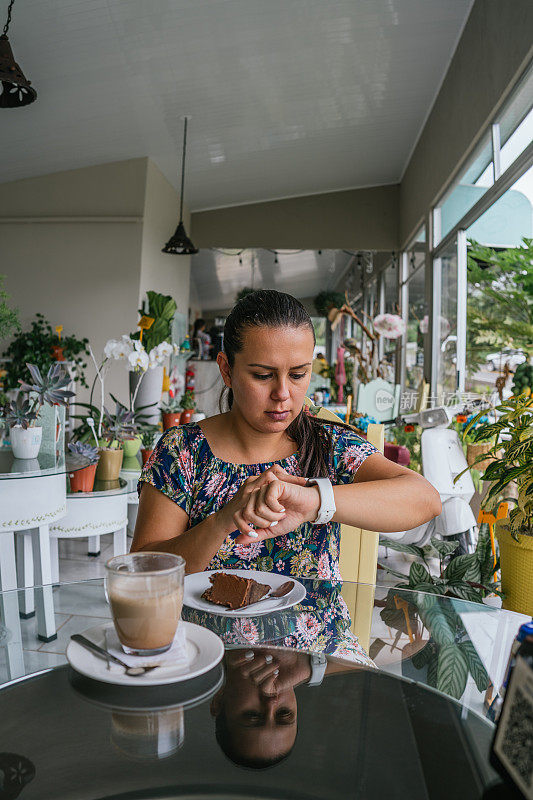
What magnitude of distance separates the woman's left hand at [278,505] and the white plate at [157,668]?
26cm

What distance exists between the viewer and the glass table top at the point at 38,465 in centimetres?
224

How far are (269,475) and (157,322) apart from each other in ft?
8.69

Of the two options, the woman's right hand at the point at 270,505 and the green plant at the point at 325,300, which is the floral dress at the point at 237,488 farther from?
the green plant at the point at 325,300

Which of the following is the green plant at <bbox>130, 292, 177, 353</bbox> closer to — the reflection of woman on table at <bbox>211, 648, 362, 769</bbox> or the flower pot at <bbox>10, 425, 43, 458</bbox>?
the flower pot at <bbox>10, 425, 43, 458</bbox>

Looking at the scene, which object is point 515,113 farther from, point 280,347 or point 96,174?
point 96,174

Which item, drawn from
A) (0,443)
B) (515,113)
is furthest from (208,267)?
(0,443)

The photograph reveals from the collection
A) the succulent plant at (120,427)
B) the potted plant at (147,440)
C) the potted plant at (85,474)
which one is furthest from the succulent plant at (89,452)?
the potted plant at (147,440)

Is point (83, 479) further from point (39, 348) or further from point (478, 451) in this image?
point (39, 348)

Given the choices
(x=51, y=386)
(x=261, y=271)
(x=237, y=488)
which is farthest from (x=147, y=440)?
(x=261, y=271)

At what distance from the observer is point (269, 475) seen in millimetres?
1040

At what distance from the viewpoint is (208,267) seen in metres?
10.2

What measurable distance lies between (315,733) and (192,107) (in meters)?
5.87

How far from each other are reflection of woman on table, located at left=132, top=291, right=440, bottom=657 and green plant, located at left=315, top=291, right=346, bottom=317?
9.50 m

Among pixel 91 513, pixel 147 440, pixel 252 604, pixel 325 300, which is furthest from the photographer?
pixel 325 300
